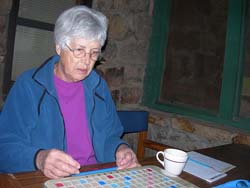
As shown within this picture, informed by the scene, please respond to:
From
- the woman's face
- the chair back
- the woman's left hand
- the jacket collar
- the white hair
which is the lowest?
the chair back

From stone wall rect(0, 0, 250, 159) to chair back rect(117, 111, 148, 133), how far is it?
0.30 metres

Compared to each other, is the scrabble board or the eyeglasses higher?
the eyeglasses

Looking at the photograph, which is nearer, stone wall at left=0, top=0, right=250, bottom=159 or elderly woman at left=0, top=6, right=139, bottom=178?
elderly woman at left=0, top=6, right=139, bottom=178

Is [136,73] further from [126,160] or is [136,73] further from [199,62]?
[126,160]

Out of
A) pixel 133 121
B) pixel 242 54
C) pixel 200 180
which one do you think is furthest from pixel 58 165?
pixel 242 54

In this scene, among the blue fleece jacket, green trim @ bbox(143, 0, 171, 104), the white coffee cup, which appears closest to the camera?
the white coffee cup

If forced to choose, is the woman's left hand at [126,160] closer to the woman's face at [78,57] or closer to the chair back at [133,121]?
the woman's face at [78,57]

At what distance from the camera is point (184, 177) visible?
3.54 ft

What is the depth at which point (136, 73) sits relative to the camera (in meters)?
2.63

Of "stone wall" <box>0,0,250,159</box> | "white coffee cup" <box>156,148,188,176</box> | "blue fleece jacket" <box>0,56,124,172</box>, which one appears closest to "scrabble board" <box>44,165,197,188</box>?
"white coffee cup" <box>156,148,188,176</box>

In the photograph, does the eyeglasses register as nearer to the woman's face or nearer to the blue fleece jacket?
the woman's face

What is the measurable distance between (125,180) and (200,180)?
0.32 metres

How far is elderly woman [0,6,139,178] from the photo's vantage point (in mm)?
1173

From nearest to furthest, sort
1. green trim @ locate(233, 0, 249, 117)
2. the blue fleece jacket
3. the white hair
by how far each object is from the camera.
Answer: the blue fleece jacket < the white hair < green trim @ locate(233, 0, 249, 117)
